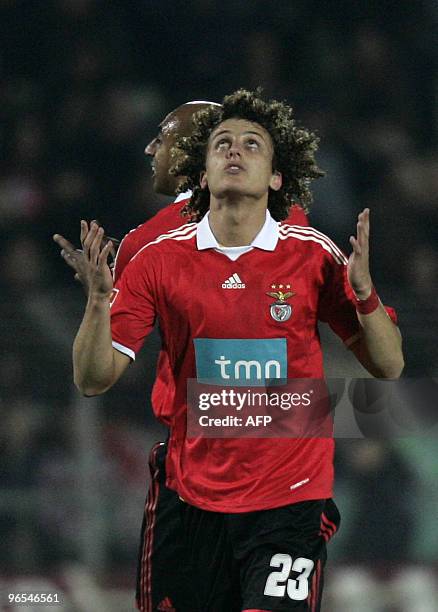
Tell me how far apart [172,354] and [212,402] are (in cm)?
18

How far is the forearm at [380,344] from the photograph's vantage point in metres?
3.07

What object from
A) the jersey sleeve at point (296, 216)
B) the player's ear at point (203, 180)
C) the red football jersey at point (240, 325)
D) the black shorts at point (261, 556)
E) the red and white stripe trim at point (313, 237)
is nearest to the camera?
the black shorts at point (261, 556)

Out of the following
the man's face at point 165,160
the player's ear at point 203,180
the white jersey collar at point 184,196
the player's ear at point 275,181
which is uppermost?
the man's face at point 165,160

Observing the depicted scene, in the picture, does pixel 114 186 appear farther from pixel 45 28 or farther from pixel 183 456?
pixel 183 456

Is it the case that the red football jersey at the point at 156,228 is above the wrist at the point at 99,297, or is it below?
above

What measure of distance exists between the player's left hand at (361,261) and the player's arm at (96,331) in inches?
23.6

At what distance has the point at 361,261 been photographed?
2947 mm

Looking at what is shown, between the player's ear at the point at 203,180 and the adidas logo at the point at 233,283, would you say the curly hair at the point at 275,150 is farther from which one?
the adidas logo at the point at 233,283

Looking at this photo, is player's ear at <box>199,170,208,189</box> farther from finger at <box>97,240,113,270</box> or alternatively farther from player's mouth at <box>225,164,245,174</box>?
finger at <box>97,240,113,270</box>

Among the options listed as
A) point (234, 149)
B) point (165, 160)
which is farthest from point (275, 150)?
point (165, 160)

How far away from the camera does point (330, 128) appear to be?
5949 mm

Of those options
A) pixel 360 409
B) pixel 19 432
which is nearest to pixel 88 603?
pixel 19 432

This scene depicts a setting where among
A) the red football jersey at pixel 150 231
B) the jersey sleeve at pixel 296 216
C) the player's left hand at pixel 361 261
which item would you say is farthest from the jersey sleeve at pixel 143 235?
the player's left hand at pixel 361 261

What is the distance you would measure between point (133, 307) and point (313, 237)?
0.54 m
